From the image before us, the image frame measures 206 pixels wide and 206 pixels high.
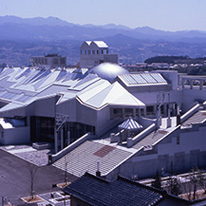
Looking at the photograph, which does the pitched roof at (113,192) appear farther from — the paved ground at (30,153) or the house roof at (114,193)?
the paved ground at (30,153)

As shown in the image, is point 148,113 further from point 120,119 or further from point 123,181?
point 123,181

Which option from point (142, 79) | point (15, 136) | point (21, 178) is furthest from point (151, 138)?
point (15, 136)

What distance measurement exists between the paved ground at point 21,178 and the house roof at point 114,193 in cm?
1202

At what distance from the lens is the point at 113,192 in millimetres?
24812

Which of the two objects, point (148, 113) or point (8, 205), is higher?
point (148, 113)

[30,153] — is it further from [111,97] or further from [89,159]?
[111,97]

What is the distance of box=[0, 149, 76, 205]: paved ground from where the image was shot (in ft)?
130

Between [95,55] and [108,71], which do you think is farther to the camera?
[95,55]

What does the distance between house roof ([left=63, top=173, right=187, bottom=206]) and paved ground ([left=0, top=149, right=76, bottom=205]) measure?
1202cm

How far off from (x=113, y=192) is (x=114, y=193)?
5.4 inches

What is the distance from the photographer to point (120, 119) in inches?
2149

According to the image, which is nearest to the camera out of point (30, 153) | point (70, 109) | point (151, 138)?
point (151, 138)

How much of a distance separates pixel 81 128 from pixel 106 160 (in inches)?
449

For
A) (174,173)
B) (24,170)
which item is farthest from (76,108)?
(174,173)
